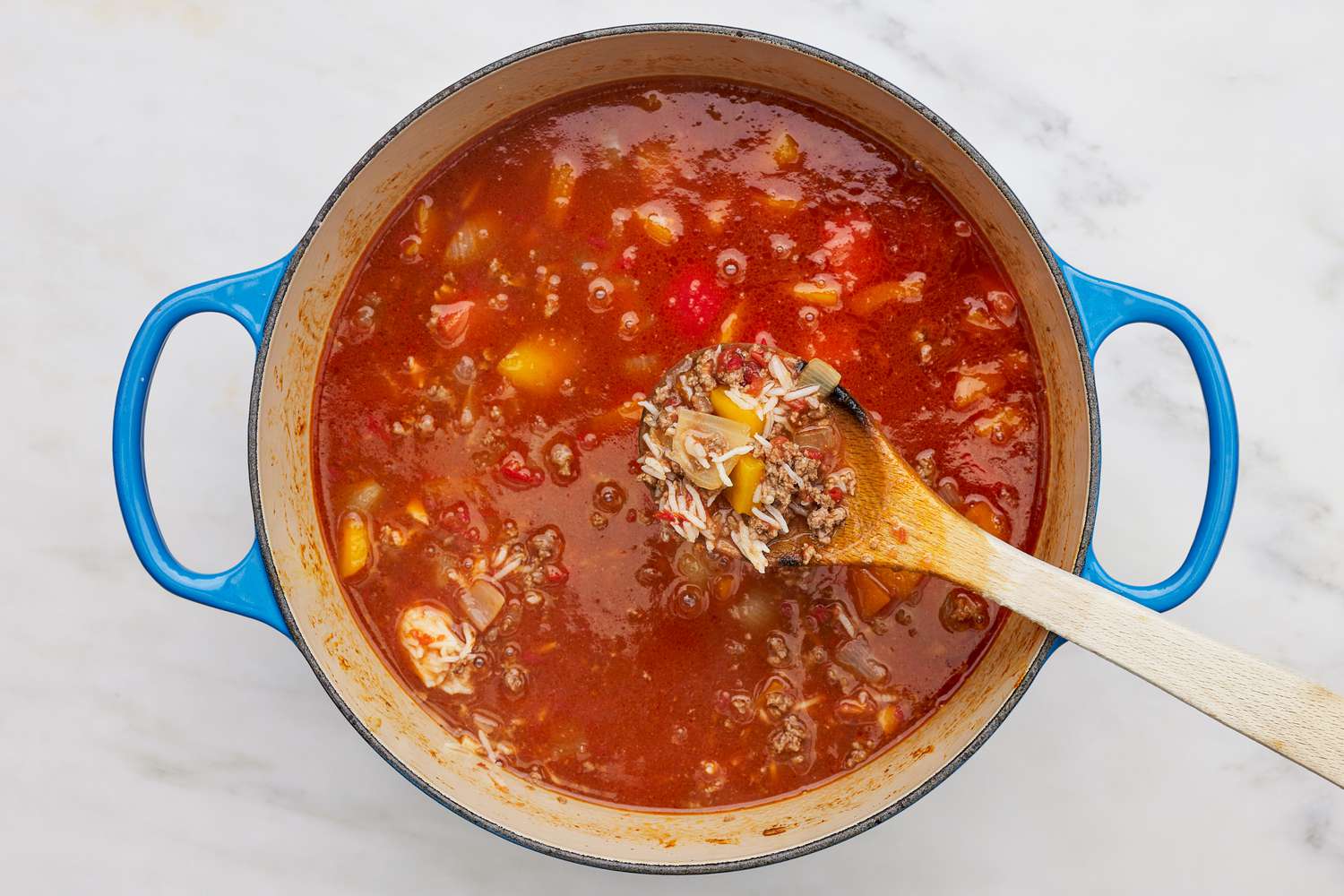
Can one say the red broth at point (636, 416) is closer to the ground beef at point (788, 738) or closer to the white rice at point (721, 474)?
the ground beef at point (788, 738)

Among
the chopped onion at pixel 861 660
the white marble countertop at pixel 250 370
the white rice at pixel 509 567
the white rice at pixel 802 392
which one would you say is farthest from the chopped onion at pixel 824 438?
the white marble countertop at pixel 250 370

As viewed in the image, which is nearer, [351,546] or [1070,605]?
[1070,605]

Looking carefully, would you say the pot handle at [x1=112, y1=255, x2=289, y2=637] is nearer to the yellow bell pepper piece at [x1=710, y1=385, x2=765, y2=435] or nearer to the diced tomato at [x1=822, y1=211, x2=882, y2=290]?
the yellow bell pepper piece at [x1=710, y1=385, x2=765, y2=435]

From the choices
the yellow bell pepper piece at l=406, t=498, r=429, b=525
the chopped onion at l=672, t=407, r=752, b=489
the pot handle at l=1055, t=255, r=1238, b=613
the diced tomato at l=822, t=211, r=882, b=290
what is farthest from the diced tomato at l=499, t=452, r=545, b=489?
the pot handle at l=1055, t=255, r=1238, b=613

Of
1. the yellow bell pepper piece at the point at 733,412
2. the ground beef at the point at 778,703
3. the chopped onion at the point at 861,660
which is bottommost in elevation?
the ground beef at the point at 778,703

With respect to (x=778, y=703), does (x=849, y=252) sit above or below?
above

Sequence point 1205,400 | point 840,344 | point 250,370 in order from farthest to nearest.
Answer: point 250,370, point 840,344, point 1205,400

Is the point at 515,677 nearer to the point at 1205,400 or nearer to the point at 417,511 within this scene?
the point at 417,511

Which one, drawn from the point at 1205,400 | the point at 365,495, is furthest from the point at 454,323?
the point at 1205,400
